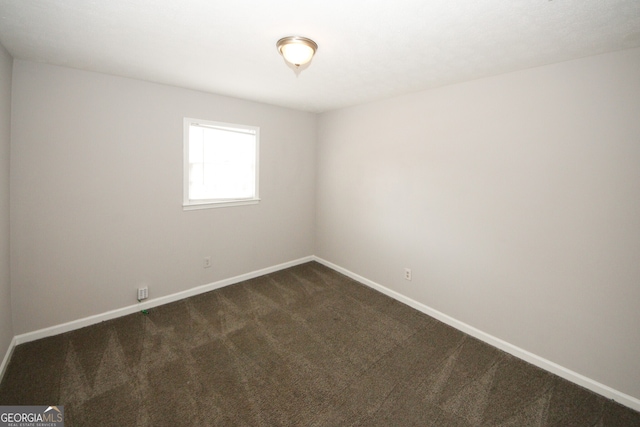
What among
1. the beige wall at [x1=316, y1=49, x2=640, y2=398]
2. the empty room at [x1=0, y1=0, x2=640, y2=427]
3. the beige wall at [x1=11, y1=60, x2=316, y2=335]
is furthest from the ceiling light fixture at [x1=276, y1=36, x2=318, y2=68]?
the beige wall at [x1=11, y1=60, x2=316, y2=335]

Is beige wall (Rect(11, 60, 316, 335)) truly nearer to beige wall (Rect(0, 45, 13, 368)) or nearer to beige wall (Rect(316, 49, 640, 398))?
beige wall (Rect(0, 45, 13, 368))

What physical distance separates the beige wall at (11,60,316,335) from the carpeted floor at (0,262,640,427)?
0.40 m

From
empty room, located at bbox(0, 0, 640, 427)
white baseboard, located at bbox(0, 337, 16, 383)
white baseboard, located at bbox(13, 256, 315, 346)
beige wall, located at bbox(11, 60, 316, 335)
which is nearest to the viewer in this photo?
empty room, located at bbox(0, 0, 640, 427)

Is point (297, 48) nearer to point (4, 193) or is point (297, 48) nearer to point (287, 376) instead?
point (287, 376)

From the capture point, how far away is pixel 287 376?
81.1 inches

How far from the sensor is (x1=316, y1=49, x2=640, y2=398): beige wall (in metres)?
1.86

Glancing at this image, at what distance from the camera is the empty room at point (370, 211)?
5.61 ft

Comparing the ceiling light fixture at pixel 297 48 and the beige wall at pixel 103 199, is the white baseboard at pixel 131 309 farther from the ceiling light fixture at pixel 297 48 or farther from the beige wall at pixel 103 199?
the ceiling light fixture at pixel 297 48

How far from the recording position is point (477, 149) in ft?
8.19

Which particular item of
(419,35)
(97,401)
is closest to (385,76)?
(419,35)

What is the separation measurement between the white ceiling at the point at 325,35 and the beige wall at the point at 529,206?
273mm

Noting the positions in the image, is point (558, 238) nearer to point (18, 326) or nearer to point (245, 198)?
point (245, 198)

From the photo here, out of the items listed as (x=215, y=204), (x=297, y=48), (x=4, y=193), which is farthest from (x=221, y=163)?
(x=297, y=48)

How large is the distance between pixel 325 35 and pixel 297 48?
0.20 m
